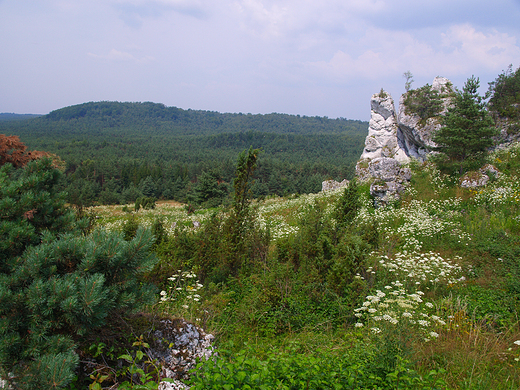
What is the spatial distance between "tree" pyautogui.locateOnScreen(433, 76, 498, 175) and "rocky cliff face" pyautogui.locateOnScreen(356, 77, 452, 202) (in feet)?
7.75

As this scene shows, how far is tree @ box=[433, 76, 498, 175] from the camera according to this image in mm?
11812

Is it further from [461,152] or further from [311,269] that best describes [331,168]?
[311,269]

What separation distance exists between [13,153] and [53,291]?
151 inches

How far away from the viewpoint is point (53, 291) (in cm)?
216

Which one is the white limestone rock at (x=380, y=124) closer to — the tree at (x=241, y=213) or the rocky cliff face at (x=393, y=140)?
the rocky cliff face at (x=393, y=140)

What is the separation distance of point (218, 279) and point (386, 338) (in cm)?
469

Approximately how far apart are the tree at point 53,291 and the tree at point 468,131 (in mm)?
13820

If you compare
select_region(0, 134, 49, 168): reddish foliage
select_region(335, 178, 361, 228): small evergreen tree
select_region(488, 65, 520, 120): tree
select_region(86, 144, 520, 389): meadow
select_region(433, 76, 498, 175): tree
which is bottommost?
select_region(86, 144, 520, 389): meadow

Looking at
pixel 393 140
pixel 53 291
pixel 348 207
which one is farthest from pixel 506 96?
pixel 53 291

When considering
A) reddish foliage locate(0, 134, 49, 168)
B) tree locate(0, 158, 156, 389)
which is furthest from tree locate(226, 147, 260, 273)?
tree locate(0, 158, 156, 389)

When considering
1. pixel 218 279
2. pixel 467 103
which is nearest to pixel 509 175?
pixel 467 103

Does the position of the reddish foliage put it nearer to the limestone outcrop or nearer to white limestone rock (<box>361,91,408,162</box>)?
the limestone outcrop

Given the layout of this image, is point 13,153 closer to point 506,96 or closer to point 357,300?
point 357,300

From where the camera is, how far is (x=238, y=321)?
14.9 ft
